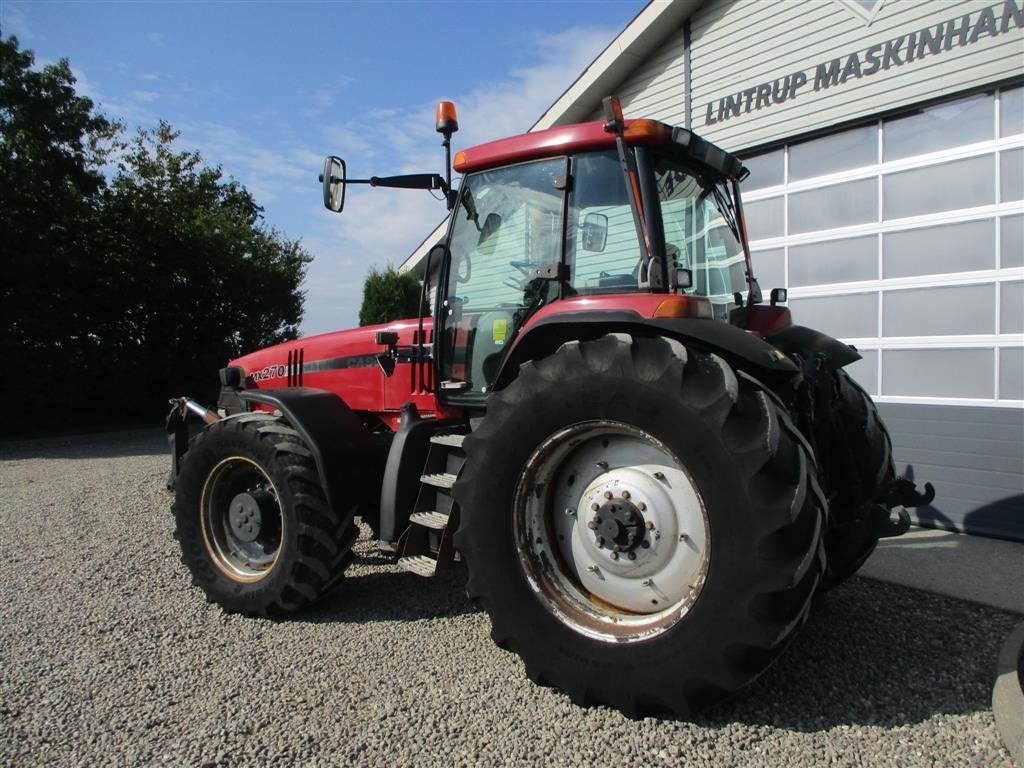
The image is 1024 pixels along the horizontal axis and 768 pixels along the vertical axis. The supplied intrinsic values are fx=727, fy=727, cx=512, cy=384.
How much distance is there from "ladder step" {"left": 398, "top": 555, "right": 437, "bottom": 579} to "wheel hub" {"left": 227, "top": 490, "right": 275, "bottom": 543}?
2.87ft

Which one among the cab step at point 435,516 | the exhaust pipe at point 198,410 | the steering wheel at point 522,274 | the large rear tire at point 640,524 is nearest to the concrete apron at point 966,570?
the large rear tire at point 640,524

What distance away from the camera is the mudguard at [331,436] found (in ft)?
11.8

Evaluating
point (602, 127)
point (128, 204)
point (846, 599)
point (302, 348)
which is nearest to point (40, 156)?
point (128, 204)

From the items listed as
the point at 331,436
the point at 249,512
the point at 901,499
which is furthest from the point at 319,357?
the point at 901,499

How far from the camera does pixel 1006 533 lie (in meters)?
5.19

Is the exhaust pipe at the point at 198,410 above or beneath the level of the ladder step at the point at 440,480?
above

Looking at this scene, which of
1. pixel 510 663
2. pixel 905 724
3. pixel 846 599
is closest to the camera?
pixel 905 724

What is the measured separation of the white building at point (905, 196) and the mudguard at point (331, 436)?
13.3 feet

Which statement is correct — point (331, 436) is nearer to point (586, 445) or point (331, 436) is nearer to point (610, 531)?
point (586, 445)

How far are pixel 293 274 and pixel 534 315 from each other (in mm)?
15950

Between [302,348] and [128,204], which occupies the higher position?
[128,204]

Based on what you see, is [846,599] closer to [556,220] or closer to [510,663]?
[510,663]

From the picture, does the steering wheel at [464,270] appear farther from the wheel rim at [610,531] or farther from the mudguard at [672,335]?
the wheel rim at [610,531]

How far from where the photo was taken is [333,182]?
378 cm
